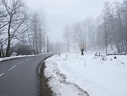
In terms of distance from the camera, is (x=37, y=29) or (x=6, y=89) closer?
(x=6, y=89)

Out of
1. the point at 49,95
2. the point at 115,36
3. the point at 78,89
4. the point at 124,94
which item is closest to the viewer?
the point at 124,94

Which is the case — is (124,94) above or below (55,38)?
below

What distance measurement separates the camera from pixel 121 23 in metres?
48.0

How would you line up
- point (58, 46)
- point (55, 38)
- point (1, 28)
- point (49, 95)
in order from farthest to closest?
point (55, 38)
point (58, 46)
point (1, 28)
point (49, 95)

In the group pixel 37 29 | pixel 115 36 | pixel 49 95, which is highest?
pixel 37 29

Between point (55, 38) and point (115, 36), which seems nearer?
point (115, 36)

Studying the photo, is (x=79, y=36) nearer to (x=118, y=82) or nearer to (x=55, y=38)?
(x=118, y=82)

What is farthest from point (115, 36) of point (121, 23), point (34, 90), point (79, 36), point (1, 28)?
point (34, 90)

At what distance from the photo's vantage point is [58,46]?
480 ft

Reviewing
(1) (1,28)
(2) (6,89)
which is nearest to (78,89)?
(2) (6,89)

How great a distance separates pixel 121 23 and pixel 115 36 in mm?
4955

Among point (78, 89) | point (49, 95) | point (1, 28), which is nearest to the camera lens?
point (49, 95)

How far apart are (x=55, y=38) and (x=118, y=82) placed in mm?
160064

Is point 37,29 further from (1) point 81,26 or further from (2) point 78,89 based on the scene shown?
(2) point 78,89
